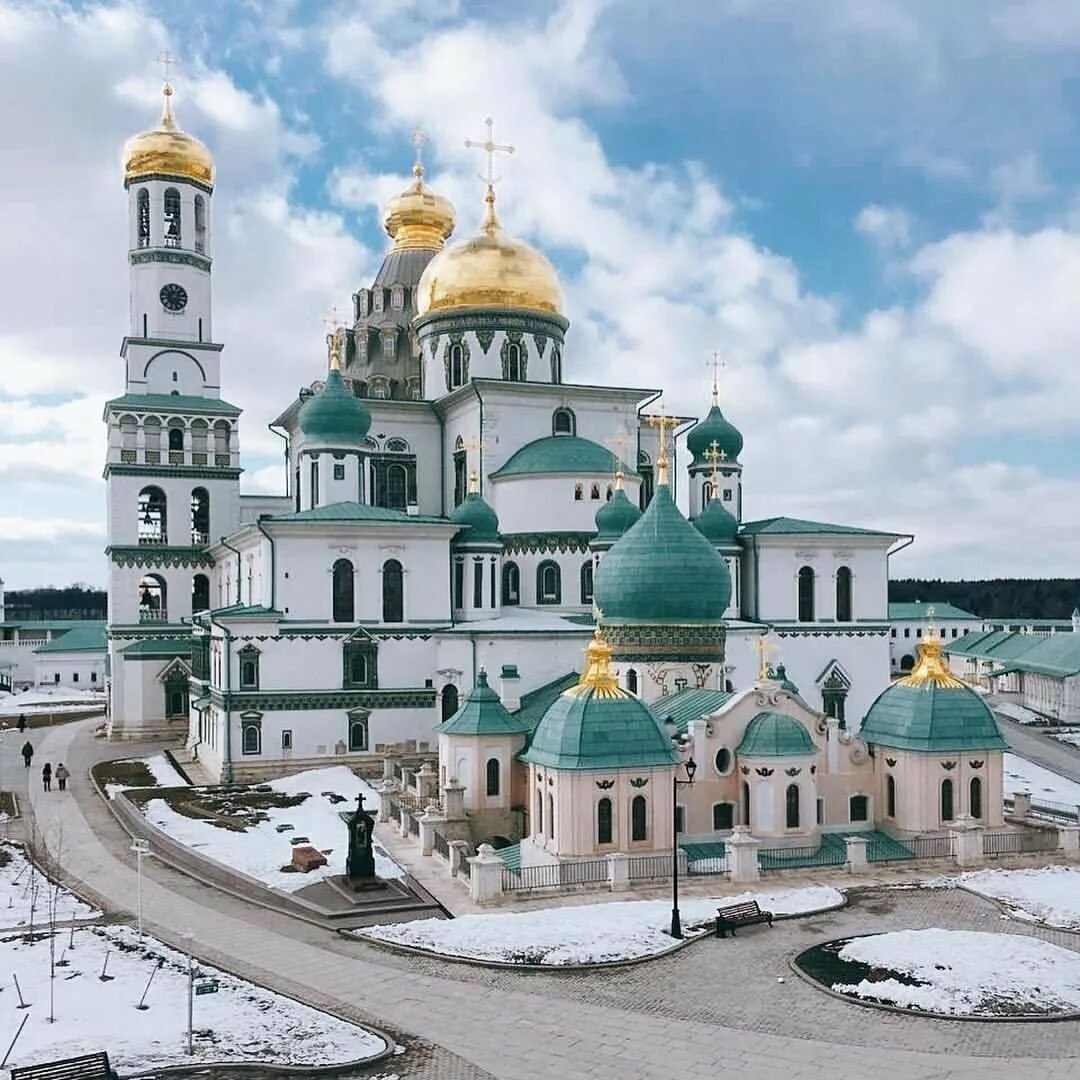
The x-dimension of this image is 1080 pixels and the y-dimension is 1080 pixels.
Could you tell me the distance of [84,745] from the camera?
4125 centimetres

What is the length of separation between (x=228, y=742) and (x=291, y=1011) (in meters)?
19.3

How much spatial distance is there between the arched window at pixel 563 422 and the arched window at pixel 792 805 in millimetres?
20354

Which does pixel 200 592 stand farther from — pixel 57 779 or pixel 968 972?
pixel 968 972

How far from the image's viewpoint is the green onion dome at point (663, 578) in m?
26.8

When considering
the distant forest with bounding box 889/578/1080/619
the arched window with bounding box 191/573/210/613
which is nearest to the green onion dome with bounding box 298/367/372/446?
the arched window with bounding box 191/573/210/613

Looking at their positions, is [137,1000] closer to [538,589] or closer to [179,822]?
[179,822]

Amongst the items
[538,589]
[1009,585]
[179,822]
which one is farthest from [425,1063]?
[1009,585]

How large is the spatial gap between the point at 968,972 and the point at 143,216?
3862cm

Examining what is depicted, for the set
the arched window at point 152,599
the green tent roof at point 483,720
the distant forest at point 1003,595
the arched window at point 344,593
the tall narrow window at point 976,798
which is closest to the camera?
the tall narrow window at point 976,798

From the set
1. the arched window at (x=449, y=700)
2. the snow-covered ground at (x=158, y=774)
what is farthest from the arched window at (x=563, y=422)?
the snow-covered ground at (x=158, y=774)

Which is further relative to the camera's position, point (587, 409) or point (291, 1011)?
point (587, 409)

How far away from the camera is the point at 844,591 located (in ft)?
131

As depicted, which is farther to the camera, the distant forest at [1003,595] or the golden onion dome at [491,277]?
the distant forest at [1003,595]

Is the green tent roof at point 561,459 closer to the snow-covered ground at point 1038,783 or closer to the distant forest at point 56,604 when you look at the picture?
the snow-covered ground at point 1038,783
